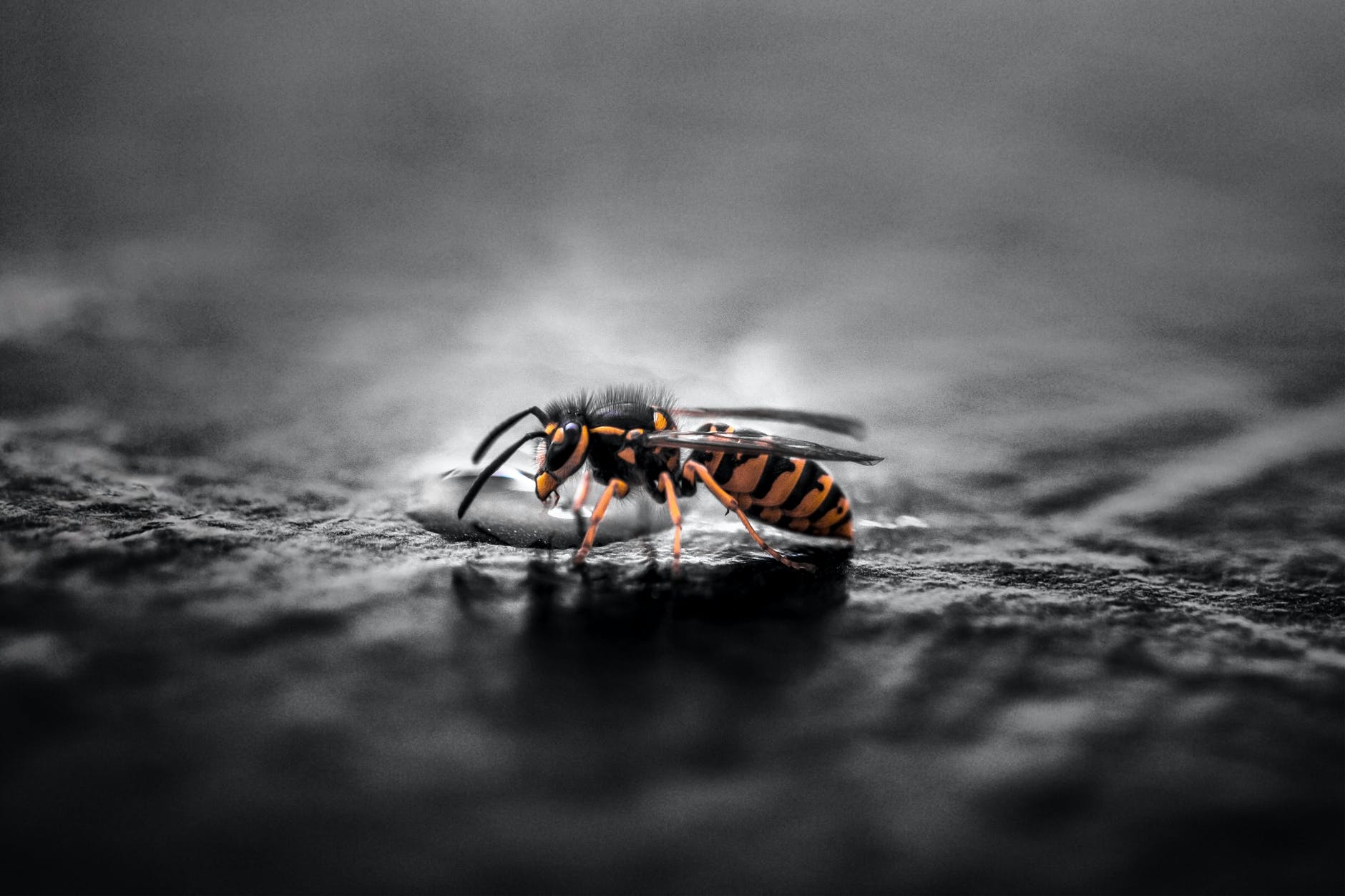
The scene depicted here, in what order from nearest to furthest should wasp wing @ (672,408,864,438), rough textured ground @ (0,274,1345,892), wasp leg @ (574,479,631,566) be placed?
1. rough textured ground @ (0,274,1345,892)
2. wasp leg @ (574,479,631,566)
3. wasp wing @ (672,408,864,438)

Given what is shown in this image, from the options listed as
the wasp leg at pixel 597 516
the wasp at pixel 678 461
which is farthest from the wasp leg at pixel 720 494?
the wasp leg at pixel 597 516

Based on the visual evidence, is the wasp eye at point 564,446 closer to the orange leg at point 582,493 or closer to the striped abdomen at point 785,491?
the orange leg at point 582,493

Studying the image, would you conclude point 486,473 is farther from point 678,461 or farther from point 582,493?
point 678,461

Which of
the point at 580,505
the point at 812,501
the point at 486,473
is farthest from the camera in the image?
the point at 580,505

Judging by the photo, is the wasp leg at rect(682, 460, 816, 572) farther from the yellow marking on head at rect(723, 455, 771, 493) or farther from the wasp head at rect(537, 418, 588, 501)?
the wasp head at rect(537, 418, 588, 501)

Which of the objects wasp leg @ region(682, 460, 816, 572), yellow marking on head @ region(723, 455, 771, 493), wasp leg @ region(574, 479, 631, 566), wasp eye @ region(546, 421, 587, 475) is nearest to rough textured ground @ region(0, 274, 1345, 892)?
wasp leg @ region(574, 479, 631, 566)

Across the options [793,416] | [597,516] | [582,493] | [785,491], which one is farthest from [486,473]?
[793,416]

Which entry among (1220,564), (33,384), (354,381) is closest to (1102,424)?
(1220,564)
